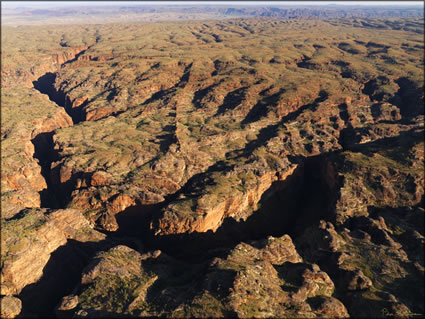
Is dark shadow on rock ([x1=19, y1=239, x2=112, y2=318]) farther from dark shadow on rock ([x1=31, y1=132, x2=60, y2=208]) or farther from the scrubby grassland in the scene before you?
dark shadow on rock ([x1=31, y1=132, x2=60, y2=208])

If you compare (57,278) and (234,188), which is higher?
(234,188)

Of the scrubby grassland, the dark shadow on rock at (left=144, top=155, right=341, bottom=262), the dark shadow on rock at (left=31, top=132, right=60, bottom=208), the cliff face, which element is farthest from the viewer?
the dark shadow on rock at (left=31, top=132, right=60, bottom=208)

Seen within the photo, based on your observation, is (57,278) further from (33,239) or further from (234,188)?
(234,188)

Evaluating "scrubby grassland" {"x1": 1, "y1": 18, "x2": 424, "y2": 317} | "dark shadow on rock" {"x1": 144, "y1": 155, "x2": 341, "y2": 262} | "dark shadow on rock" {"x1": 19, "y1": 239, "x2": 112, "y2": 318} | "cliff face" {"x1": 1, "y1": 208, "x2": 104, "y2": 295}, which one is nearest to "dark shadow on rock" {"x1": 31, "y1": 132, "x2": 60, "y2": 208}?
"scrubby grassland" {"x1": 1, "y1": 18, "x2": 424, "y2": 317}

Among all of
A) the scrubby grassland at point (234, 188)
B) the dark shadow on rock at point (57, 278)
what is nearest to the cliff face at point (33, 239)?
the dark shadow on rock at point (57, 278)

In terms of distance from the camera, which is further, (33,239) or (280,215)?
(280,215)

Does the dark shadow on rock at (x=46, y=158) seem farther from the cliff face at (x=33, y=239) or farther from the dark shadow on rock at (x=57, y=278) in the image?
the dark shadow on rock at (x=57, y=278)

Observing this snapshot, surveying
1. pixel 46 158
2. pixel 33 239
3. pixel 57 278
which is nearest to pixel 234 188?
pixel 57 278

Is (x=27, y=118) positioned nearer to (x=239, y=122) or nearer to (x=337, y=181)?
(x=239, y=122)

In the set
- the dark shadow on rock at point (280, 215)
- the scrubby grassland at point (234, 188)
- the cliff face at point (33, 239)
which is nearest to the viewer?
the scrubby grassland at point (234, 188)

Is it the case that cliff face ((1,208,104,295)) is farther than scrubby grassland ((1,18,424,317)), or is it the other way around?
cliff face ((1,208,104,295))
